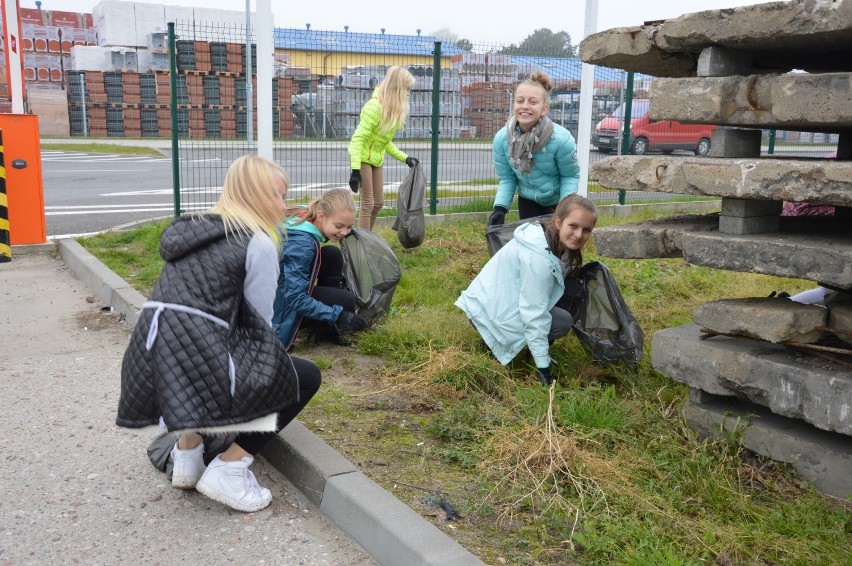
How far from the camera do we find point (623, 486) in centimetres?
325

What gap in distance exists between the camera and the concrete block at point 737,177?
3141 millimetres

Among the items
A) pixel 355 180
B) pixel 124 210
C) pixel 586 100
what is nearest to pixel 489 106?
pixel 586 100

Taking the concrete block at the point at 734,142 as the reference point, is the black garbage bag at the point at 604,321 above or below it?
below

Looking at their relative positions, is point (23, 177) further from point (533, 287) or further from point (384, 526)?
point (384, 526)

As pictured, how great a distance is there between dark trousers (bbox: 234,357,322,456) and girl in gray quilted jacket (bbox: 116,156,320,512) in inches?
7.1

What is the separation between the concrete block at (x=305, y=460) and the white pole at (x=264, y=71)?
4042 millimetres

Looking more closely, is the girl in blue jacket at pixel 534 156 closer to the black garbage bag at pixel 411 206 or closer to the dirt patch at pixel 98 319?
the black garbage bag at pixel 411 206

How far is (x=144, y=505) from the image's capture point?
11.0 ft

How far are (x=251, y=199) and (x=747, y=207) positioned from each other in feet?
6.57

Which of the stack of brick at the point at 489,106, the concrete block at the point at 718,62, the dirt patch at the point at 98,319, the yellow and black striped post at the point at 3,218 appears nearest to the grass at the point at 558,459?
the concrete block at the point at 718,62

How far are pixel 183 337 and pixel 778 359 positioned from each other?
2375 millimetres

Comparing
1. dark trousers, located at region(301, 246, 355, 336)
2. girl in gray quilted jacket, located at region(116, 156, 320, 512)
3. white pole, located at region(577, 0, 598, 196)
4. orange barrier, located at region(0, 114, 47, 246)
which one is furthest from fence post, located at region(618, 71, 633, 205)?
girl in gray quilted jacket, located at region(116, 156, 320, 512)

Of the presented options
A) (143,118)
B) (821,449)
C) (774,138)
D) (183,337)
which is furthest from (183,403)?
(143,118)

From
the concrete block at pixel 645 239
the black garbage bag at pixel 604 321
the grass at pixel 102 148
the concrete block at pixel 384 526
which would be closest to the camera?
the concrete block at pixel 384 526
